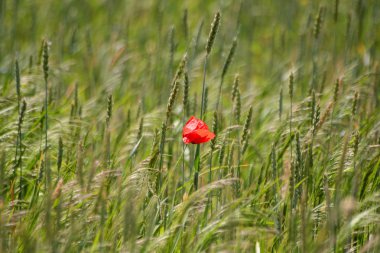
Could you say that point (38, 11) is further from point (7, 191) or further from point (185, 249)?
point (185, 249)

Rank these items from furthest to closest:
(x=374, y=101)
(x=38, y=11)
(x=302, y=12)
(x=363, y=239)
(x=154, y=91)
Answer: (x=302, y=12), (x=38, y=11), (x=154, y=91), (x=374, y=101), (x=363, y=239)

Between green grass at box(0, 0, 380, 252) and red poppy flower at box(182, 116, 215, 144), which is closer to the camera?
green grass at box(0, 0, 380, 252)

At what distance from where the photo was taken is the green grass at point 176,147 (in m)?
2.14

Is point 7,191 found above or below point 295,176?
below

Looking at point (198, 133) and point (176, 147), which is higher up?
point (198, 133)

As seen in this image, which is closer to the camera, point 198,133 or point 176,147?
point 198,133

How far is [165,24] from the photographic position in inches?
211

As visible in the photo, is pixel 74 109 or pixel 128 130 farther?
pixel 74 109

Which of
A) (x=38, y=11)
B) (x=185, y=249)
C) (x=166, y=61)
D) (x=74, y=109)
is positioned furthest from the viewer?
(x=38, y=11)

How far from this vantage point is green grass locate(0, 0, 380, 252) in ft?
7.02

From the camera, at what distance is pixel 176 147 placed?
3432 millimetres

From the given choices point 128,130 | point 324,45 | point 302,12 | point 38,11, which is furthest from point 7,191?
point 302,12

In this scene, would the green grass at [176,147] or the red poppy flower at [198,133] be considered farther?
the red poppy flower at [198,133]

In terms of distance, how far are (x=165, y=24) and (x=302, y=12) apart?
1451mm
